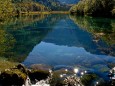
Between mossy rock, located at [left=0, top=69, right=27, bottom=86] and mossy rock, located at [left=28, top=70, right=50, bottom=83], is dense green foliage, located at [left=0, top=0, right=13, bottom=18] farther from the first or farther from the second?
mossy rock, located at [left=0, top=69, right=27, bottom=86]

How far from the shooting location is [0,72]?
1128 inches

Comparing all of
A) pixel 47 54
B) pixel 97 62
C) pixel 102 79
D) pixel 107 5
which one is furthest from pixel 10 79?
pixel 107 5

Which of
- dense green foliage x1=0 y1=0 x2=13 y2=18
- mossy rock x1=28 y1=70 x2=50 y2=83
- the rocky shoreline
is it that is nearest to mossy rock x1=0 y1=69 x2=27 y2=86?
the rocky shoreline

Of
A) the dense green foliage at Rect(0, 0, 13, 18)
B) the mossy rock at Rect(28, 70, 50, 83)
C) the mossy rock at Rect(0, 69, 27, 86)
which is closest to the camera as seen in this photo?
the mossy rock at Rect(0, 69, 27, 86)

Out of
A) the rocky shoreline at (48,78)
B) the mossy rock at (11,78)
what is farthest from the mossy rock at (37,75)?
the mossy rock at (11,78)

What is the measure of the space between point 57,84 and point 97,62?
40.7 feet

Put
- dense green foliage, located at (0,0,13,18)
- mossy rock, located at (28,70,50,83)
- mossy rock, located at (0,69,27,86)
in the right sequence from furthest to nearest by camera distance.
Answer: dense green foliage, located at (0,0,13,18) < mossy rock, located at (28,70,50,83) < mossy rock, located at (0,69,27,86)

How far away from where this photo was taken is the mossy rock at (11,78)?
90.7 ft

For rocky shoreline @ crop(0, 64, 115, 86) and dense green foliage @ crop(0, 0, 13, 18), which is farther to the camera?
dense green foliage @ crop(0, 0, 13, 18)

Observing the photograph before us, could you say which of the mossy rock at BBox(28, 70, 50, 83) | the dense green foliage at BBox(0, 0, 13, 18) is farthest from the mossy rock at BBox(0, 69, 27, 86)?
the dense green foliage at BBox(0, 0, 13, 18)

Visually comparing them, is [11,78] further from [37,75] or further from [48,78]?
[48,78]

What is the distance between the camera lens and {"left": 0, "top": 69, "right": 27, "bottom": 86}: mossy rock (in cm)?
2766

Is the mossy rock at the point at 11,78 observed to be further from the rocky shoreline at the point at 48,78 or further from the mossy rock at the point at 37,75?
the mossy rock at the point at 37,75

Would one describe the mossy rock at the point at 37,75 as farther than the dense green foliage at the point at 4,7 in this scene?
No
